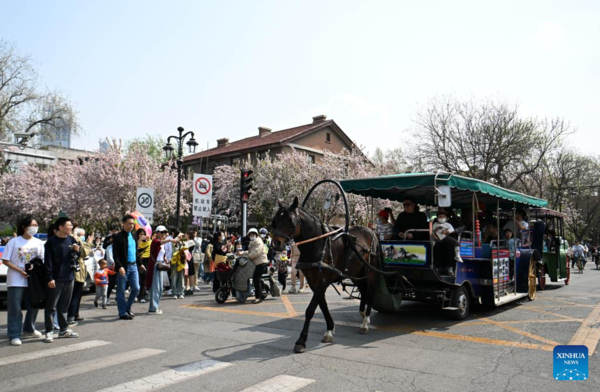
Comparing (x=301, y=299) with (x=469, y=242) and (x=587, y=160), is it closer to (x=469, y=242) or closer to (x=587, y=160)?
(x=469, y=242)

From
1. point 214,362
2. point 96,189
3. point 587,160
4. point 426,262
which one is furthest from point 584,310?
point 587,160

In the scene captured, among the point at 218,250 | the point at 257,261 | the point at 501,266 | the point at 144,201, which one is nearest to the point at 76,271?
the point at 257,261

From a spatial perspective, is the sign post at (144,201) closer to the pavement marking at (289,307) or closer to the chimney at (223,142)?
the pavement marking at (289,307)

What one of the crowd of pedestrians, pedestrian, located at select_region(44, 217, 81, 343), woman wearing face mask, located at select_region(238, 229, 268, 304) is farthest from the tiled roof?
pedestrian, located at select_region(44, 217, 81, 343)

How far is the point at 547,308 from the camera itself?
34.6 ft

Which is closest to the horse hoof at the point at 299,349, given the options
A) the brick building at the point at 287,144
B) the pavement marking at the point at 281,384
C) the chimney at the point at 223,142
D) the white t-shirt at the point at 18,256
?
the pavement marking at the point at 281,384

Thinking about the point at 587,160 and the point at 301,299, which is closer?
the point at 301,299

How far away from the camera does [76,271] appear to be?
7.65 metres

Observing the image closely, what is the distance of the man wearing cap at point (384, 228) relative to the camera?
375 inches

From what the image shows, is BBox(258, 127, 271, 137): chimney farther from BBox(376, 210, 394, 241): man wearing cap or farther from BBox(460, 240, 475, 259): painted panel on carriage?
BBox(460, 240, 475, 259): painted panel on carriage

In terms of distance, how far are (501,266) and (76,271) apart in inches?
335

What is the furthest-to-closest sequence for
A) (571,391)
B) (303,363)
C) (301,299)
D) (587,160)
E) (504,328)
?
(587,160), (301,299), (504,328), (303,363), (571,391)

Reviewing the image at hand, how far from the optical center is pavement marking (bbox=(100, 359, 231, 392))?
16.2ft

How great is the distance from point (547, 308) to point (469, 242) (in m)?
3.03
